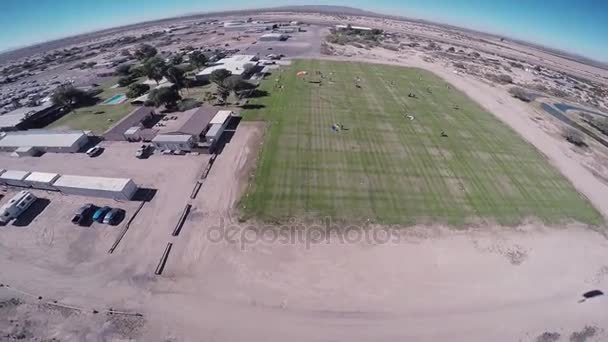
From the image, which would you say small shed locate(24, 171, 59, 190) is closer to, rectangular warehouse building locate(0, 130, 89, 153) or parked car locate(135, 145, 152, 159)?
rectangular warehouse building locate(0, 130, 89, 153)

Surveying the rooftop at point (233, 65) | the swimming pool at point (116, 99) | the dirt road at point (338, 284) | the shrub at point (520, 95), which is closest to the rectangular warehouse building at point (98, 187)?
the dirt road at point (338, 284)

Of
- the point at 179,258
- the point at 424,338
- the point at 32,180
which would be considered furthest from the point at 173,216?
the point at 424,338

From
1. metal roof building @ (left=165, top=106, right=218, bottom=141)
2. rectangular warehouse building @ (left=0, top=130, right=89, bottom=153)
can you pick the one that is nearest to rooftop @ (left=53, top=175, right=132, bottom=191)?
rectangular warehouse building @ (left=0, top=130, right=89, bottom=153)

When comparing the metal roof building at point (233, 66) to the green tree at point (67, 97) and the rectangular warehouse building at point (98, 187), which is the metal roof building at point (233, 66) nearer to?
the green tree at point (67, 97)

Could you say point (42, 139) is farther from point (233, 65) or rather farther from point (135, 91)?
point (233, 65)

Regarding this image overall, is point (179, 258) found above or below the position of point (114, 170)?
below

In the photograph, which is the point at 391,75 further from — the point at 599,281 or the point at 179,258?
the point at 179,258
